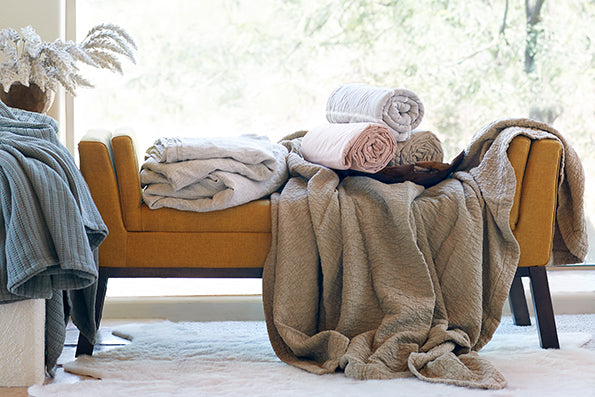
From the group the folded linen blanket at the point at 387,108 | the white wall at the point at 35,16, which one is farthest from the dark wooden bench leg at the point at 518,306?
the white wall at the point at 35,16

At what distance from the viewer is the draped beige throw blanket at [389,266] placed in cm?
187

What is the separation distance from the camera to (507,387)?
1.66m

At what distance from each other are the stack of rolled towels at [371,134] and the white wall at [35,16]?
42.1 inches

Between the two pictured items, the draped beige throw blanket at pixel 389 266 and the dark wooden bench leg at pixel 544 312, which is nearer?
the draped beige throw blanket at pixel 389 266

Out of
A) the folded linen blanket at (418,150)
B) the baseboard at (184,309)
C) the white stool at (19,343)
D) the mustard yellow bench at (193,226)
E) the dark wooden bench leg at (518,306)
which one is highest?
the folded linen blanket at (418,150)

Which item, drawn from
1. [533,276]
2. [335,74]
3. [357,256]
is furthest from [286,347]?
[335,74]

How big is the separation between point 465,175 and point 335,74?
965mm

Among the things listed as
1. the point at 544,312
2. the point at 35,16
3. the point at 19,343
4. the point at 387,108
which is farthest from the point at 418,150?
the point at 35,16

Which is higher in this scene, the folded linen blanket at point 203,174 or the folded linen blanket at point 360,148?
the folded linen blanket at point 360,148

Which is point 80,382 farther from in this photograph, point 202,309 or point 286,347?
point 202,309

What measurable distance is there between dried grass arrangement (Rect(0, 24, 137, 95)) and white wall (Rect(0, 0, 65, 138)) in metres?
0.27

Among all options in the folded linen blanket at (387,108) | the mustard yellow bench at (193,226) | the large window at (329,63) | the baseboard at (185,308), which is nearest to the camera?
the mustard yellow bench at (193,226)

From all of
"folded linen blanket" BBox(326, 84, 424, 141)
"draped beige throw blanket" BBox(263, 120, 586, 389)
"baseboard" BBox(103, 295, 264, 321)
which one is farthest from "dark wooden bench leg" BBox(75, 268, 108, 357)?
"folded linen blanket" BBox(326, 84, 424, 141)

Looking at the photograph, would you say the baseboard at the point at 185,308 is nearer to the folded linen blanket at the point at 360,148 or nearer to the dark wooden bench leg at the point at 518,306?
the folded linen blanket at the point at 360,148
